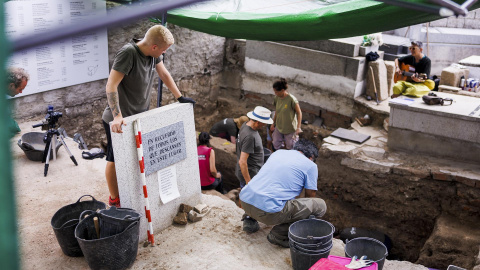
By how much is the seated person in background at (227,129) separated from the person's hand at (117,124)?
4.62 m

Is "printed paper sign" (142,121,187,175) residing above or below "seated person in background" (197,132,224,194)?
above

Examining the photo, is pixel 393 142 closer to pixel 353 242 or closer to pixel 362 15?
pixel 353 242

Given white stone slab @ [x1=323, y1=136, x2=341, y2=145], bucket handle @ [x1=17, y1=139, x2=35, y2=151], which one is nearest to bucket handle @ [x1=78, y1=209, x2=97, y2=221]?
bucket handle @ [x1=17, y1=139, x2=35, y2=151]

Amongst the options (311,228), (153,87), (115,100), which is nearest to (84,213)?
(115,100)

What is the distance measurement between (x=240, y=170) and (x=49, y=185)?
7.87ft

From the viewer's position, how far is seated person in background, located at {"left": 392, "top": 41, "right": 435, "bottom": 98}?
24.7ft

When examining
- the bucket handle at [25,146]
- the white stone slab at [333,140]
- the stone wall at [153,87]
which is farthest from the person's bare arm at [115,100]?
the white stone slab at [333,140]

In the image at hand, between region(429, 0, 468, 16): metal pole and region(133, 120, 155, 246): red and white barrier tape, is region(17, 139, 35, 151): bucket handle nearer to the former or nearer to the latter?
region(133, 120, 155, 246): red and white barrier tape

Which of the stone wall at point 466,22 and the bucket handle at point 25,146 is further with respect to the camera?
the stone wall at point 466,22

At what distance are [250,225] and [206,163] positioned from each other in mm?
1954

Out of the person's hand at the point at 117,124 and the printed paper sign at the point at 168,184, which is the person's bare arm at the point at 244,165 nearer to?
the printed paper sign at the point at 168,184

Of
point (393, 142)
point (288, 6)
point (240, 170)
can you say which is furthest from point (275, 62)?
point (288, 6)

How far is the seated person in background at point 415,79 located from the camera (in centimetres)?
754

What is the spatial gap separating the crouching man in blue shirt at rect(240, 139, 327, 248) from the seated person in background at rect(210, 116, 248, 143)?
13.5ft
